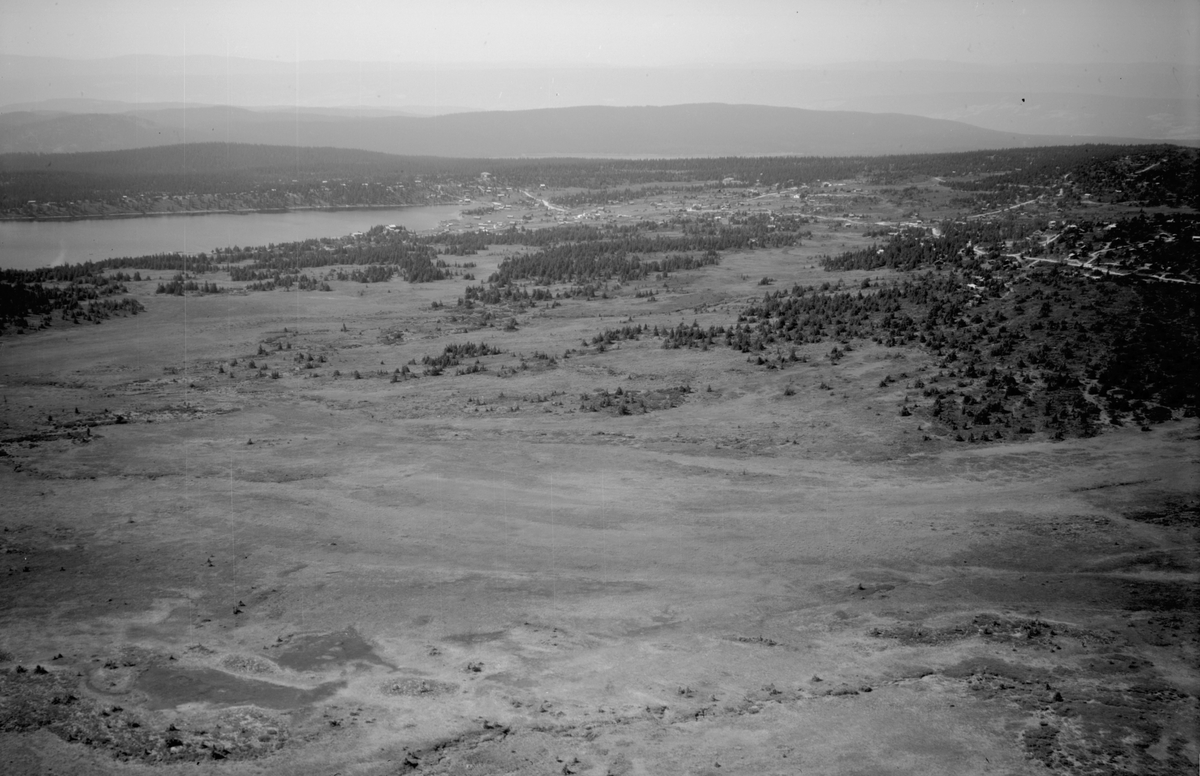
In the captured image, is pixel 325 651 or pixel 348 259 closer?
pixel 325 651

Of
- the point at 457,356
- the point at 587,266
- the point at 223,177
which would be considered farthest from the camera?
the point at 223,177

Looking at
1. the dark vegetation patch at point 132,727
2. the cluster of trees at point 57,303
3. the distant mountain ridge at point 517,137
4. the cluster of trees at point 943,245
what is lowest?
the dark vegetation patch at point 132,727

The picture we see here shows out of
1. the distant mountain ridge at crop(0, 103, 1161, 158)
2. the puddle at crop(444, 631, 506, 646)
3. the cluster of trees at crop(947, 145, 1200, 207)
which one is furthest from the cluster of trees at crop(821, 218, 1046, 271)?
the distant mountain ridge at crop(0, 103, 1161, 158)

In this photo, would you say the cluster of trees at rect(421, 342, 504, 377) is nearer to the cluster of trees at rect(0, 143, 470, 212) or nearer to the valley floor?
the valley floor

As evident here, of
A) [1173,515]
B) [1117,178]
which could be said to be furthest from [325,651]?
[1117,178]

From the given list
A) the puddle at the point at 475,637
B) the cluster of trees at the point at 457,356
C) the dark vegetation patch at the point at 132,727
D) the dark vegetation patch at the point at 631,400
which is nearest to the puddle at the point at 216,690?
the dark vegetation patch at the point at 132,727

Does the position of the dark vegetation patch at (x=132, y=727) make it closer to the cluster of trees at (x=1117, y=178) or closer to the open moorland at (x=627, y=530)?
the open moorland at (x=627, y=530)

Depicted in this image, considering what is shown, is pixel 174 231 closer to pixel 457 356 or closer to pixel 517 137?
pixel 457 356
